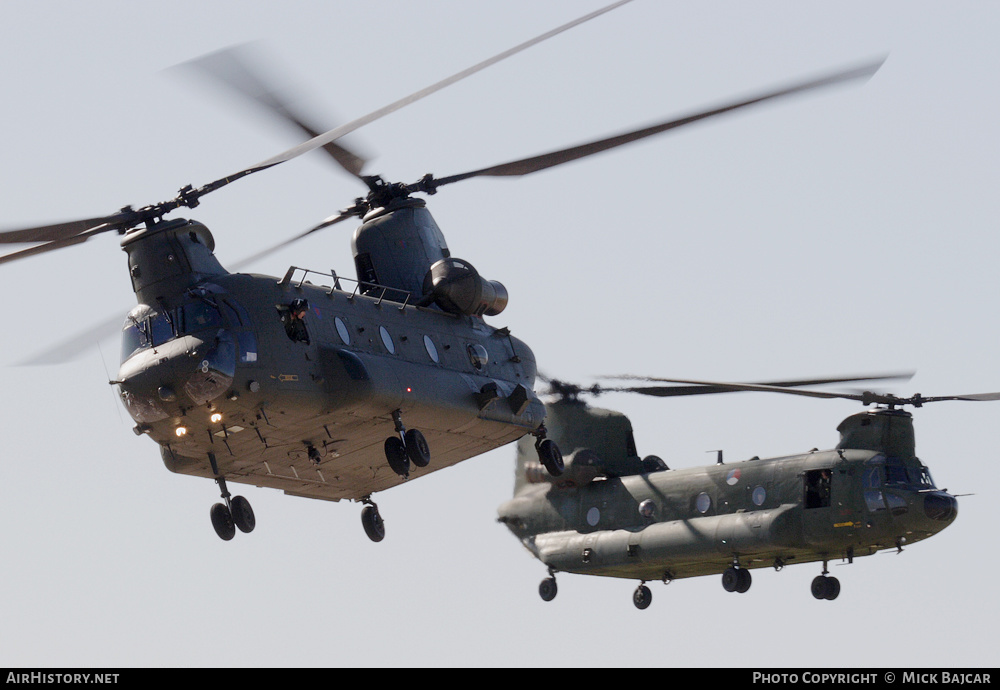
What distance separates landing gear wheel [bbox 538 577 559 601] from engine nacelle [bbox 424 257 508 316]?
16.0 meters

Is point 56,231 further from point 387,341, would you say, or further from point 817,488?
point 817,488

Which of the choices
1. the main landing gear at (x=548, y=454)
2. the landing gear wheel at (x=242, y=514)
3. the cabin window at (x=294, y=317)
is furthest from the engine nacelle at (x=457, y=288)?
the landing gear wheel at (x=242, y=514)

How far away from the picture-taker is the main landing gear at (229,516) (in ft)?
112

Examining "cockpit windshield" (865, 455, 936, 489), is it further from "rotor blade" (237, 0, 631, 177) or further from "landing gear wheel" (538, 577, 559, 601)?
"rotor blade" (237, 0, 631, 177)

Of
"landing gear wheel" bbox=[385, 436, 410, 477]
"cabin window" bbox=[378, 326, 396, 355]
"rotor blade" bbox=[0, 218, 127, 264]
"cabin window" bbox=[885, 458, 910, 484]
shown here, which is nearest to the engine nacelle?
"cabin window" bbox=[378, 326, 396, 355]

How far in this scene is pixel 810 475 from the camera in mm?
46188

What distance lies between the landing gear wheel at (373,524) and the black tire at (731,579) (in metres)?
12.6

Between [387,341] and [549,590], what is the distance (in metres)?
18.7

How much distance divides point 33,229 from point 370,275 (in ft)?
29.3

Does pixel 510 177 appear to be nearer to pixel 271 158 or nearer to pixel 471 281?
pixel 471 281

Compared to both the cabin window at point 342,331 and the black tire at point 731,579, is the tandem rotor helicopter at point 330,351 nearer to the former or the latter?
the cabin window at point 342,331

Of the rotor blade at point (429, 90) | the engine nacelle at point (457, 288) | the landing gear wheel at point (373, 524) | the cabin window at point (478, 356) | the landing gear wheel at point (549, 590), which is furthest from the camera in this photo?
the landing gear wheel at point (549, 590)

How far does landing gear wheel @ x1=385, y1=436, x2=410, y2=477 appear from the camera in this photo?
34.0 metres
